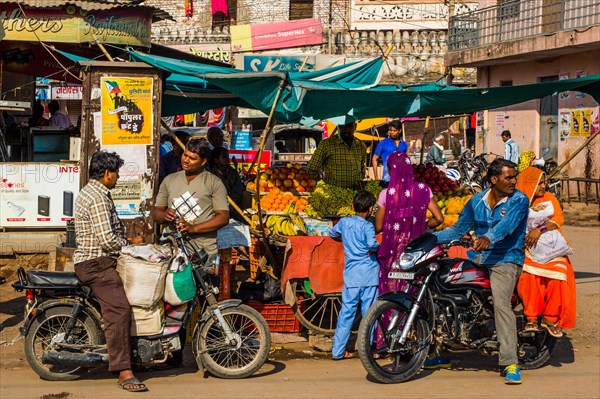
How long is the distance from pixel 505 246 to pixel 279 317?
2301 mm

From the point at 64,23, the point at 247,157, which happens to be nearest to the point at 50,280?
the point at 64,23

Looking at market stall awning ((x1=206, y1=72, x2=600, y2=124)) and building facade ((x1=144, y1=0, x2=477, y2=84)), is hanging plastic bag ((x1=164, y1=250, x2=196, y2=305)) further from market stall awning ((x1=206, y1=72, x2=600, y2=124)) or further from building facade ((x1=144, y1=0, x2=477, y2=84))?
building facade ((x1=144, y1=0, x2=477, y2=84))

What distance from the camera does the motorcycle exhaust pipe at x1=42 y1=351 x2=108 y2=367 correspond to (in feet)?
20.3

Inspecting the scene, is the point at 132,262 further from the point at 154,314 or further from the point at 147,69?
the point at 147,69

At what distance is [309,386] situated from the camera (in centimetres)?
650

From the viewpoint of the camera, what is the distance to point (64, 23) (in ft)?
37.0

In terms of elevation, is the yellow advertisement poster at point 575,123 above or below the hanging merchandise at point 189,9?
below

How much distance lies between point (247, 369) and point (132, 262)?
3.82ft

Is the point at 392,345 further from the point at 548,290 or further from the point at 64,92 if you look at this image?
the point at 64,92

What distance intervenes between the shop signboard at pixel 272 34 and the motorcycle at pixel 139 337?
23.4 metres

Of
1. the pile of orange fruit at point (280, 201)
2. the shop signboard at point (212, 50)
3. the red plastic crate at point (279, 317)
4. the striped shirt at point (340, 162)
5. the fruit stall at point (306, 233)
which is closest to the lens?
the fruit stall at point (306, 233)

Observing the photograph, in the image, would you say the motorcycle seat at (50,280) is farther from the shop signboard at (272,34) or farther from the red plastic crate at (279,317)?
the shop signboard at (272,34)

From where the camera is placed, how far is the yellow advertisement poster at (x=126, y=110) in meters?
8.09

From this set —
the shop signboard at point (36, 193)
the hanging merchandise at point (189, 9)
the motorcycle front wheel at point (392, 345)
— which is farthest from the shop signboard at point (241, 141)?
the motorcycle front wheel at point (392, 345)
